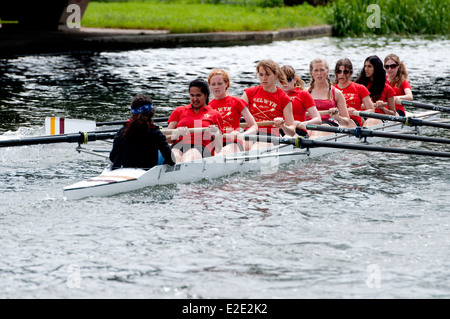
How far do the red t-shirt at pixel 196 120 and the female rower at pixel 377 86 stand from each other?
3.51m

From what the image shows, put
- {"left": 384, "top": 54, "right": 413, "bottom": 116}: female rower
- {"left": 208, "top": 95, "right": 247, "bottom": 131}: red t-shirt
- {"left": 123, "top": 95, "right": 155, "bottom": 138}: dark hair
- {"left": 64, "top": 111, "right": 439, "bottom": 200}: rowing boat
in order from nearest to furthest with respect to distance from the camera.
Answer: {"left": 64, "top": 111, "right": 439, "bottom": 200}: rowing boat → {"left": 123, "top": 95, "right": 155, "bottom": 138}: dark hair → {"left": 208, "top": 95, "right": 247, "bottom": 131}: red t-shirt → {"left": 384, "top": 54, "right": 413, "bottom": 116}: female rower

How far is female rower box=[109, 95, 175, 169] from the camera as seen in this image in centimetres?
722

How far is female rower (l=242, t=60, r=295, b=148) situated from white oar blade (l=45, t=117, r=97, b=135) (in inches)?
81.7

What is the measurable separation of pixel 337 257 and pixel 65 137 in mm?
3521

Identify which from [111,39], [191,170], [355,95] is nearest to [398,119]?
[355,95]

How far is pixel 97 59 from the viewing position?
20438mm

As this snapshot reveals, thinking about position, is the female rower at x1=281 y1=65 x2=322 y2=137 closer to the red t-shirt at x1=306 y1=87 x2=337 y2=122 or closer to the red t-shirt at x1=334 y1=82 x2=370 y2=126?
the red t-shirt at x1=306 y1=87 x2=337 y2=122

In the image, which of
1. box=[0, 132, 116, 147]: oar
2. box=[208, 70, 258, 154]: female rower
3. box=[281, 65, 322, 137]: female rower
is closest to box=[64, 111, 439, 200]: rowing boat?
box=[208, 70, 258, 154]: female rower

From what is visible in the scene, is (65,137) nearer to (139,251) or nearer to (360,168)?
(139,251)

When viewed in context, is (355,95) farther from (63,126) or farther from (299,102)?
(63,126)

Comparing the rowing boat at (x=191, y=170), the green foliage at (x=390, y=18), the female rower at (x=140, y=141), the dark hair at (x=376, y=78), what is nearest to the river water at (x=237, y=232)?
the rowing boat at (x=191, y=170)

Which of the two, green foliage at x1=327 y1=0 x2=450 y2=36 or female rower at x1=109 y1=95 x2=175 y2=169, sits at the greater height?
green foliage at x1=327 y1=0 x2=450 y2=36

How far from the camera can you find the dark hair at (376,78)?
10.8 meters

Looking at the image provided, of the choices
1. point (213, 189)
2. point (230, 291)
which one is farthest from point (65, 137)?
point (230, 291)
